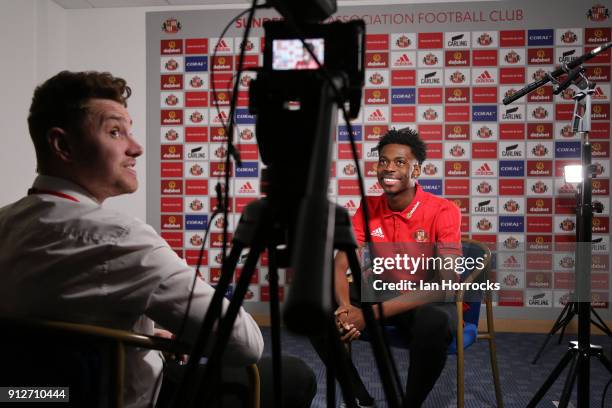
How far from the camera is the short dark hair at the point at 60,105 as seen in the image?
971 mm

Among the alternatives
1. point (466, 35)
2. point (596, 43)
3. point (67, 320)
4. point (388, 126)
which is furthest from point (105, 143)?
point (596, 43)

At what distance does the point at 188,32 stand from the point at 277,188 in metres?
3.65

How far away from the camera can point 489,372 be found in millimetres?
2650

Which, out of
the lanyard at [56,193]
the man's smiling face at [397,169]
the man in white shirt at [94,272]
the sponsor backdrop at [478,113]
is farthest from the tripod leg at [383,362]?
the sponsor backdrop at [478,113]

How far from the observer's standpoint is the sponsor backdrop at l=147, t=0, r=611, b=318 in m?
3.60

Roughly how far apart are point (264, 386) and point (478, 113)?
3159 millimetres

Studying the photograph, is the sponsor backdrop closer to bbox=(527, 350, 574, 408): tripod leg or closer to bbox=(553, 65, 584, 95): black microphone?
bbox=(553, 65, 584, 95): black microphone

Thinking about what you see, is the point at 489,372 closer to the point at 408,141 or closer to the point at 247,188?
the point at 408,141

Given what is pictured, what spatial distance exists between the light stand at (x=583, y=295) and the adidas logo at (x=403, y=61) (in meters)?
1.87

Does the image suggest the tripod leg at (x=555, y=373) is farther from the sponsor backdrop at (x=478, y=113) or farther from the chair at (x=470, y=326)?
the sponsor backdrop at (x=478, y=113)

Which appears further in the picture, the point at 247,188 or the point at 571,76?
the point at 247,188

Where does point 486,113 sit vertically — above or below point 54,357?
above

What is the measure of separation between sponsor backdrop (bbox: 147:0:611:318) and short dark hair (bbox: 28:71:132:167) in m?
2.67

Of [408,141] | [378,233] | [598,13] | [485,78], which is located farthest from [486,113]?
[378,233]
